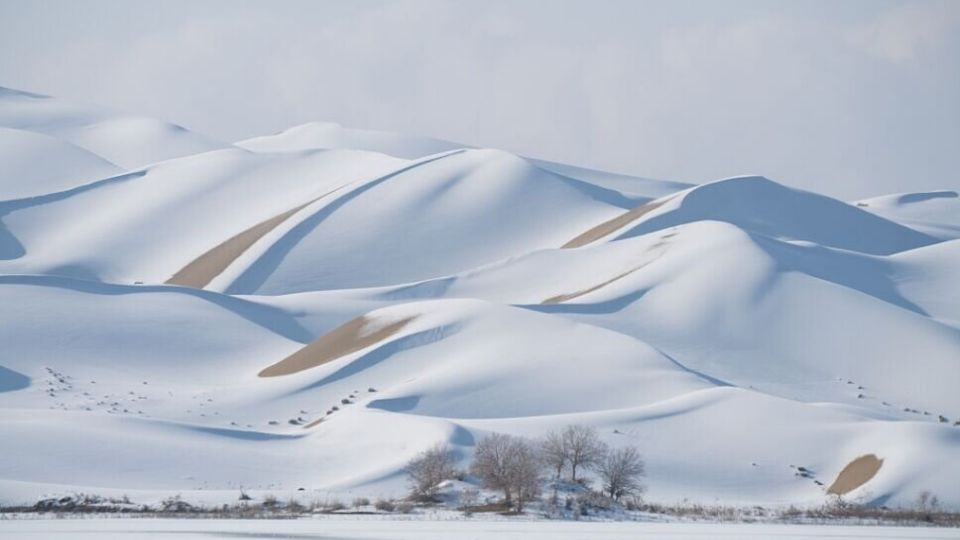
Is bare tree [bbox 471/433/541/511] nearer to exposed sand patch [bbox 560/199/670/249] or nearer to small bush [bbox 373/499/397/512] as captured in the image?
small bush [bbox 373/499/397/512]

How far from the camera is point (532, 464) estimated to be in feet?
181

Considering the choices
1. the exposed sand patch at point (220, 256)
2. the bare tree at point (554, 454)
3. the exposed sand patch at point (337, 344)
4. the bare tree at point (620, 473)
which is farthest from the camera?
the exposed sand patch at point (220, 256)

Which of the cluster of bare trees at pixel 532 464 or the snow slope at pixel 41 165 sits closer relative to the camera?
the cluster of bare trees at pixel 532 464

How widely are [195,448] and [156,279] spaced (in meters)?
60.9

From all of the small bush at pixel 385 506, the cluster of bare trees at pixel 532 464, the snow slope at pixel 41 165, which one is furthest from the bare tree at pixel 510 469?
the snow slope at pixel 41 165

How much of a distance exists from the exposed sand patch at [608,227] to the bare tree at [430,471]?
6471 centimetres

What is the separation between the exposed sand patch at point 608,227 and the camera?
12406 cm

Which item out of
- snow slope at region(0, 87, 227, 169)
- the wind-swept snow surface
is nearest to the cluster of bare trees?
the wind-swept snow surface

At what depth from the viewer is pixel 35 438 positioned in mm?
64750

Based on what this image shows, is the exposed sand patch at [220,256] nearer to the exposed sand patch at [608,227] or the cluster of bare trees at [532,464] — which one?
the exposed sand patch at [608,227]

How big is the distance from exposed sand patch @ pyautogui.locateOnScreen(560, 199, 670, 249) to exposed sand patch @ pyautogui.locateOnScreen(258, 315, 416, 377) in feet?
99.2

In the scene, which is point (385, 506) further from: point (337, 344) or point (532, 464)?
point (337, 344)

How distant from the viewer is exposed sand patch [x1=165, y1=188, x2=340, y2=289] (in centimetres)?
12481

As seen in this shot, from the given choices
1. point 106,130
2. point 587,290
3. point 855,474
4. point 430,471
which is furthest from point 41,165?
point 430,471
